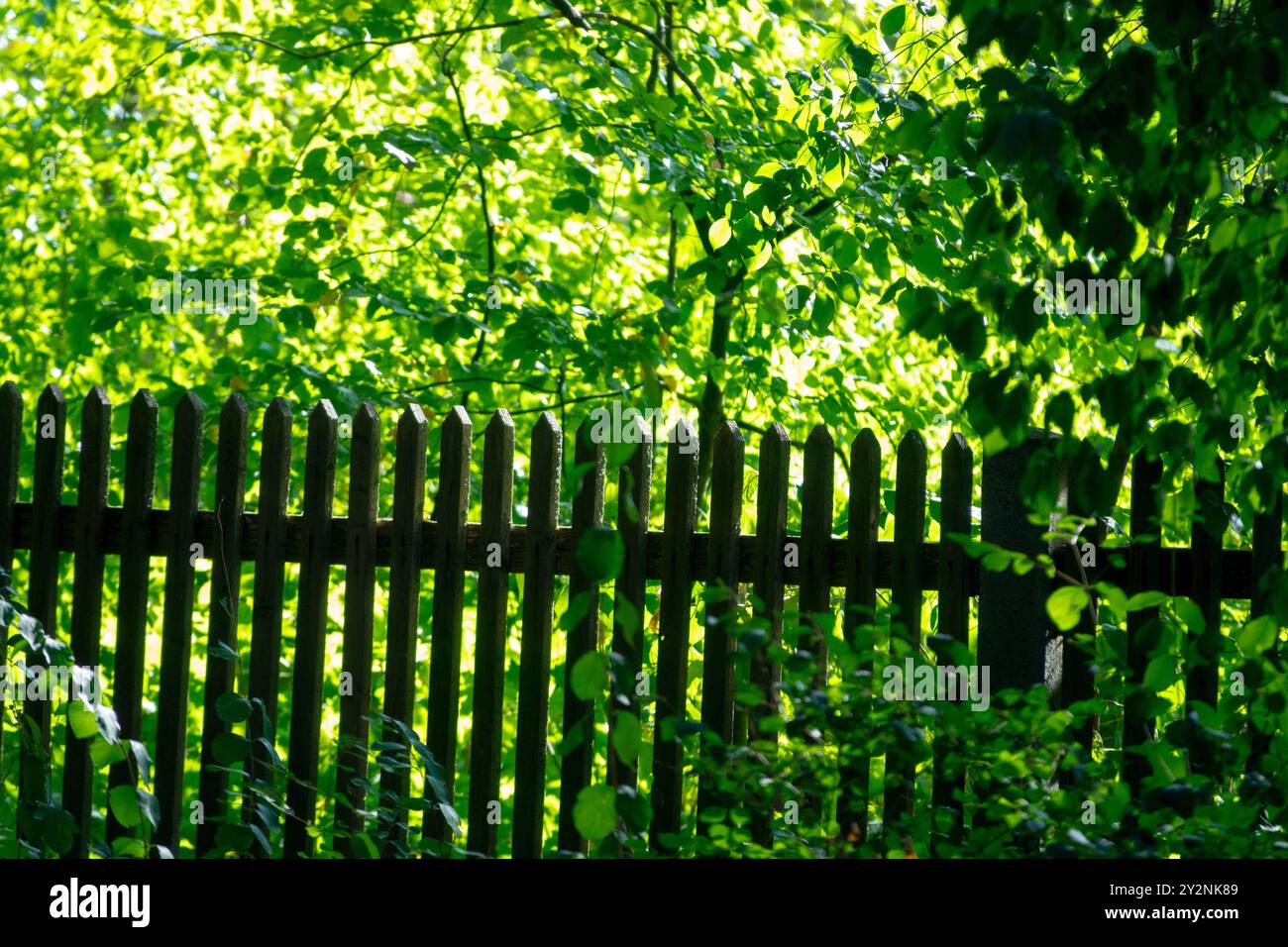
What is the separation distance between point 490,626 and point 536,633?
0.14m

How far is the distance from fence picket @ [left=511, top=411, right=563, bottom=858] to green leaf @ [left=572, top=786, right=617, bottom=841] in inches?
72.8

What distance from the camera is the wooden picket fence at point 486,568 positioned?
3.22 m

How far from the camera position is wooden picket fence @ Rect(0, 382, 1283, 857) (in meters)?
3.22

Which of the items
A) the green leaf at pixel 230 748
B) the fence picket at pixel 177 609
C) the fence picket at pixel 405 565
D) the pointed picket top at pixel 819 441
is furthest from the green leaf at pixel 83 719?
the pointed picket top at pixel 819 441

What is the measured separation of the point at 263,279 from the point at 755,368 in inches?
69.2

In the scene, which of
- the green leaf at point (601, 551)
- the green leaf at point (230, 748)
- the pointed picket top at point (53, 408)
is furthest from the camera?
the pointed picket top at point (53, 408)

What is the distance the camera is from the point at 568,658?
131 inches

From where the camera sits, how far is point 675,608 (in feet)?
11.0

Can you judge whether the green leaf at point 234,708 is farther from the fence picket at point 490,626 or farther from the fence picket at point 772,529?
the fence picket at point 772,529

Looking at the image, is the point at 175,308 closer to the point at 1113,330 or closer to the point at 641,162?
the point at 641,162

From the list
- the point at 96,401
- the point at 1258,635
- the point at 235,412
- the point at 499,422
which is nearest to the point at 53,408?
the point at 96,401

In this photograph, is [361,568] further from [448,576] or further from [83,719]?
[83,719]

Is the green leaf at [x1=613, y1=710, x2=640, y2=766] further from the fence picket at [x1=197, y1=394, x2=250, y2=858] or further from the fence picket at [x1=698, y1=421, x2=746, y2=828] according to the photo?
the fence picket at [x1=197, y1=394, x2=250, y2=858]
